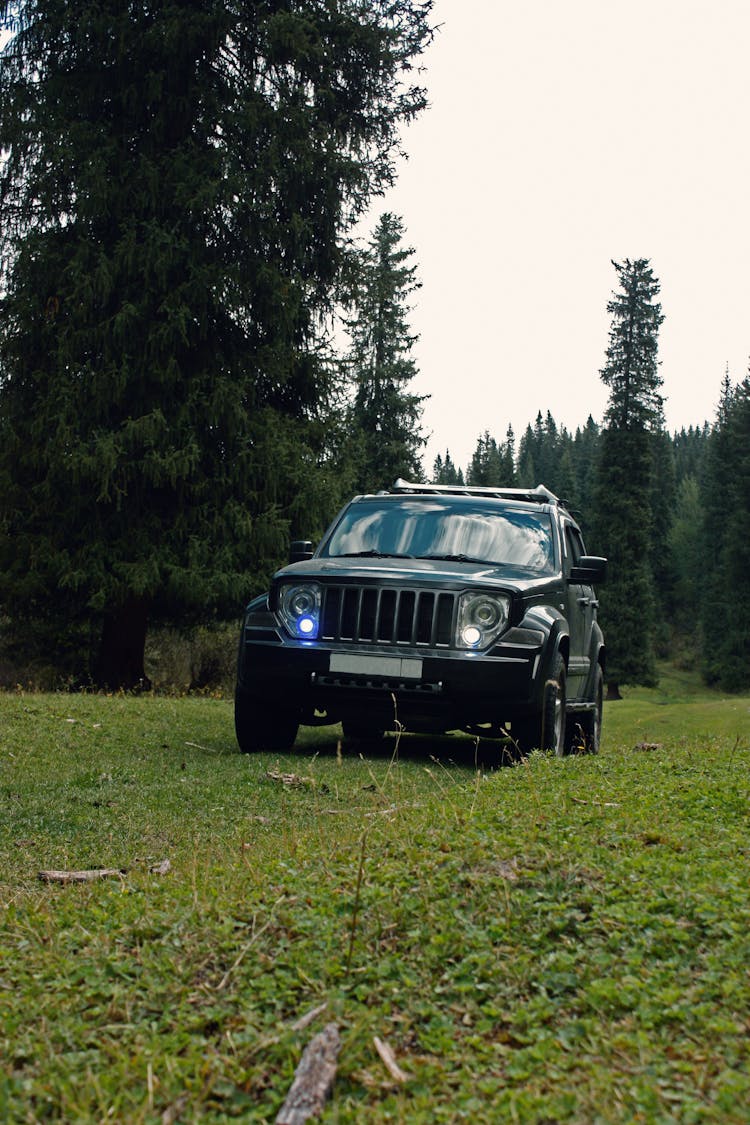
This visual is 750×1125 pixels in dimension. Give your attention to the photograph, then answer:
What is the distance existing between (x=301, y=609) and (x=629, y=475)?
2207 inches

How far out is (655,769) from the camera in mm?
7820

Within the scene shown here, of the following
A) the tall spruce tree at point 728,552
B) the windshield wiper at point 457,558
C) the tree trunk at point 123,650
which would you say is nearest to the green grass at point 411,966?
the windshield wiper at point 457,558

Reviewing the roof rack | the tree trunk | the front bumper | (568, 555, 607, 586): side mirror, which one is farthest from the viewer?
the tree trunk

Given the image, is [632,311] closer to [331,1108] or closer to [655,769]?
[655,769]

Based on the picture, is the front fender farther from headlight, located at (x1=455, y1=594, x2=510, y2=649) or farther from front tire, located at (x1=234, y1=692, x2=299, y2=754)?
front tire, located at (x1=234, y1=692, x2=299, y2=754)

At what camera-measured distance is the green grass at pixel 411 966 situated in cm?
294

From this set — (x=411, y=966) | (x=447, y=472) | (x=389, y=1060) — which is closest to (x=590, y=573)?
(x=411, y=966)

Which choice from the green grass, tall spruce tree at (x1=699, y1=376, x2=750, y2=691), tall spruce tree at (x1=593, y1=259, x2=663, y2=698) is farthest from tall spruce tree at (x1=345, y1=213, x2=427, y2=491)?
the green grass

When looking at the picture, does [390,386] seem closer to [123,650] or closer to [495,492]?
[123,650]

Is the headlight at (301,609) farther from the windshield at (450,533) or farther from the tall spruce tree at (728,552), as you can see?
the tall spruce tree at (728,552)

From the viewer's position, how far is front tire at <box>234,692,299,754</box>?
1009cm

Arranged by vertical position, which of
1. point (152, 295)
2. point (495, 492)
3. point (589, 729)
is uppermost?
point (152, 295)

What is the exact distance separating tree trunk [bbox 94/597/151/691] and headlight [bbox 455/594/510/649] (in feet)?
38.5

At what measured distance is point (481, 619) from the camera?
364 inches
